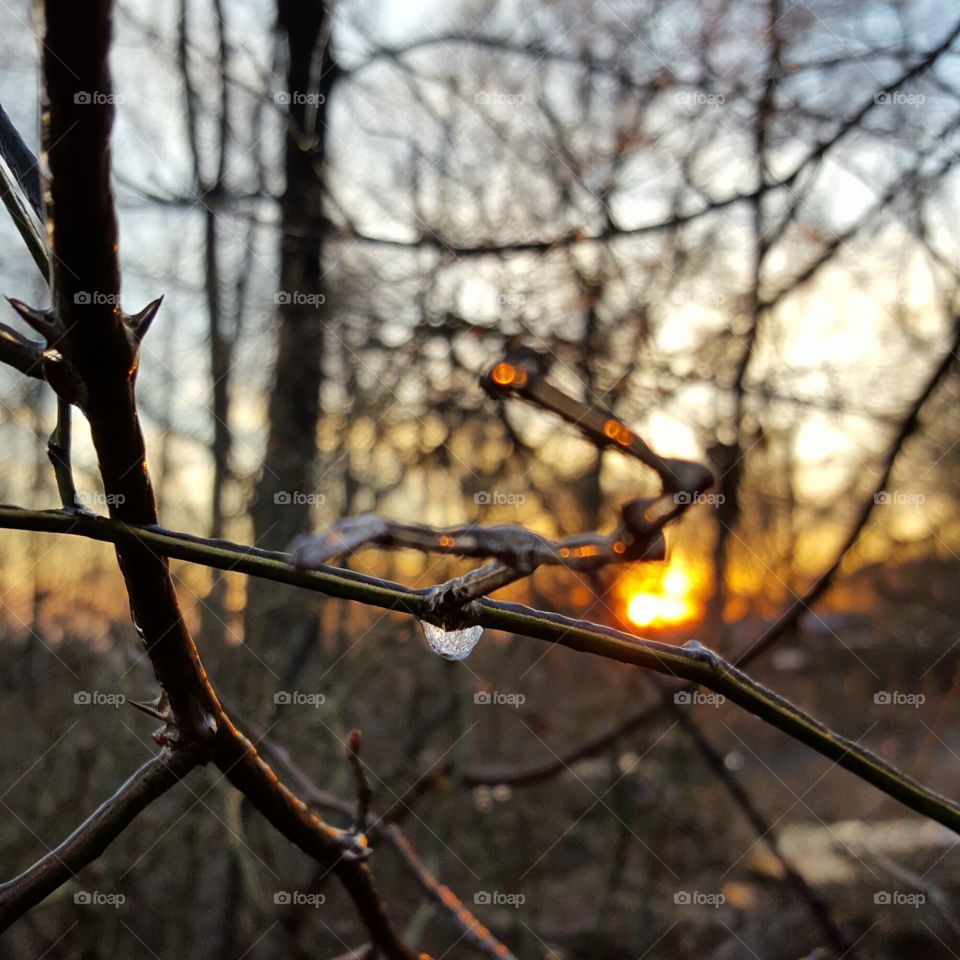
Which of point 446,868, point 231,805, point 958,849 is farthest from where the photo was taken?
point 958,849

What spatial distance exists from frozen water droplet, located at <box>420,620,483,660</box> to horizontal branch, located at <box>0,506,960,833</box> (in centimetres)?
7

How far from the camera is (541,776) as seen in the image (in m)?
3.01

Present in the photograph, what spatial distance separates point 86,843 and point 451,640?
38 cm

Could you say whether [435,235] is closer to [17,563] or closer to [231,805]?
[231,805]

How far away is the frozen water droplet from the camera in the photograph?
82 centimetres

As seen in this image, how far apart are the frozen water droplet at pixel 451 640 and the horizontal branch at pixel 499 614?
71mm

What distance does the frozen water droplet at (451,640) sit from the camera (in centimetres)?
82

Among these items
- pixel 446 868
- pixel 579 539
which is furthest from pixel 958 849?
pixel 579 539

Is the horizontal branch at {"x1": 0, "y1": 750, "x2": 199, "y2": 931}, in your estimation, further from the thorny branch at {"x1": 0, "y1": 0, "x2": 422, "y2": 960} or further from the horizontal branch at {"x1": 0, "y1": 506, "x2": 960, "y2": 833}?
the horizontal branch at {"x1": 0, "y1": 506, "x2": 960, "y2": 833}

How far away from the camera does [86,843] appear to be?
81cm

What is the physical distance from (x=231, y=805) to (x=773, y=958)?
401 centimetres

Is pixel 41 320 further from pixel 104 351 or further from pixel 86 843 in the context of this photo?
pixel 86 843

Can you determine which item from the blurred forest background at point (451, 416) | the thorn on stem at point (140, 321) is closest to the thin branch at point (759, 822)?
the blurred forest background at point (451, 416)

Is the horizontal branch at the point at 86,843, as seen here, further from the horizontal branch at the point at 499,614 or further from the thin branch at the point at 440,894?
the thin branch at the point at 440,894
